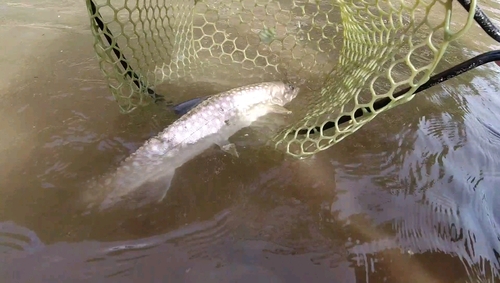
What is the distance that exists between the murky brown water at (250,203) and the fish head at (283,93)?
0.66 m

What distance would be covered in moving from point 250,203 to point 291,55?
1.92 m

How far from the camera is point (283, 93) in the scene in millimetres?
3570

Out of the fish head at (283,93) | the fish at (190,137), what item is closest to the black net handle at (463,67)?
the fish at (190,137)

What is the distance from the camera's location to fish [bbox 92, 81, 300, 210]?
2629 millimetres

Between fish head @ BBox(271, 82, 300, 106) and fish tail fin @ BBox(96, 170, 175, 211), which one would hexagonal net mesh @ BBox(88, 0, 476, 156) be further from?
fish tail fin @ BBox(96, 170, 175, 211)

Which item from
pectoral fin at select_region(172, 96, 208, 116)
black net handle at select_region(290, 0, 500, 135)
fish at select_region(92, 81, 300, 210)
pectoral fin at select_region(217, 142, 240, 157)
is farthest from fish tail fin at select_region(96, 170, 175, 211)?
black net handle at select_region(290, 0, 500, 135)

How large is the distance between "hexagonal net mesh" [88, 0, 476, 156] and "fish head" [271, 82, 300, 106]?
0.07 metres

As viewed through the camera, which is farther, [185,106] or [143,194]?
[185,106]

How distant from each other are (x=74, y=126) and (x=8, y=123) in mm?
491

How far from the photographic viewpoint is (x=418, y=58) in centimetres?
431

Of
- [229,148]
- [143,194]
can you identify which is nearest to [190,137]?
[229,148]

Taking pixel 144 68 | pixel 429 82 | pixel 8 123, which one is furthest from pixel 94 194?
pixel 429 82

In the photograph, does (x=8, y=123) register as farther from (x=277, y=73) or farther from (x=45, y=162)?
(x=277, y=73)

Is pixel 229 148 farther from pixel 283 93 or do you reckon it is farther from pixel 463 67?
pixel 463 67
